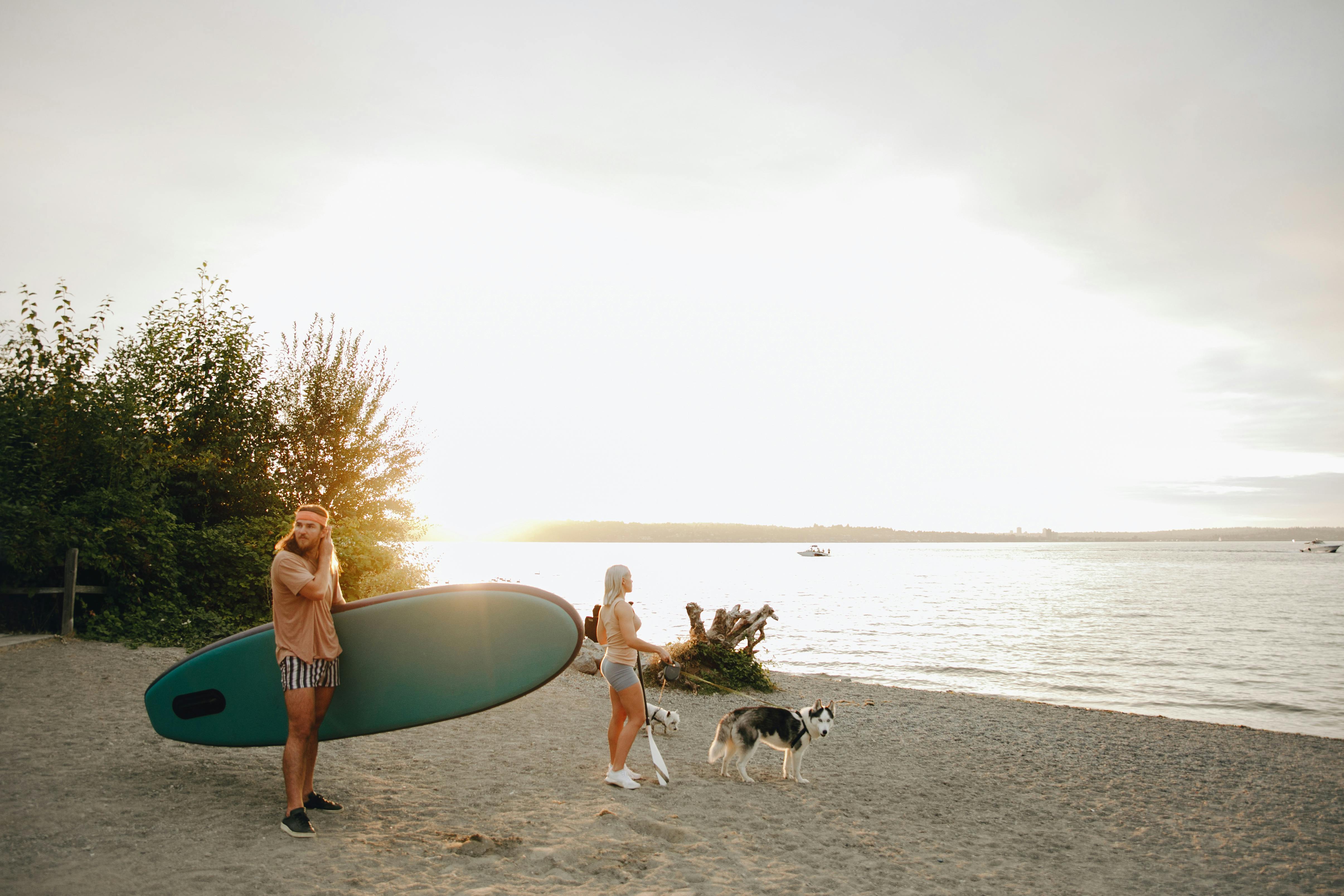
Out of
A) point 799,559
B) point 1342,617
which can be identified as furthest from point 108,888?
point 799,559

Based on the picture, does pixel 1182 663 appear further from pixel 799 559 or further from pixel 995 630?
pixel 799 559

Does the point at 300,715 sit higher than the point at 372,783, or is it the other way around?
the point at 300,715

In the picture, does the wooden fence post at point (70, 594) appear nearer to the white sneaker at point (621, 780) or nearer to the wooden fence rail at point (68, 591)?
the wooden fence rail at point (68, 591)

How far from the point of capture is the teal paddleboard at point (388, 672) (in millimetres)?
5184

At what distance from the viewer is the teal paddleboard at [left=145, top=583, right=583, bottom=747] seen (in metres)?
5.18

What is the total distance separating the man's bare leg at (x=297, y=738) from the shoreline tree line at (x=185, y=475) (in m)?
7.76

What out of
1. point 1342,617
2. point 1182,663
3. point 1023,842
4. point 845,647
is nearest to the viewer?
point 1023,842

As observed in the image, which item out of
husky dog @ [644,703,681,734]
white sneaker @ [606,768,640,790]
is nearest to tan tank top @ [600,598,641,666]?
white sneaker @ [606,768,640,790]

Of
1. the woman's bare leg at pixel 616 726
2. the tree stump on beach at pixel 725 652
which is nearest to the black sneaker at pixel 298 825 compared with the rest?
the woman's bare leg at pixel 616 726

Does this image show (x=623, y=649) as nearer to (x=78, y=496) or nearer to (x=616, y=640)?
(x=616, y=640)

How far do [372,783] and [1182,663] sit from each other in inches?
765

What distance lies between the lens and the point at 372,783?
542cm

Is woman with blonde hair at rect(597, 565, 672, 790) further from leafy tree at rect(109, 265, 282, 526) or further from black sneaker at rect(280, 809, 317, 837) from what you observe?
leafy tree at rect(109, 265, 282, 526)

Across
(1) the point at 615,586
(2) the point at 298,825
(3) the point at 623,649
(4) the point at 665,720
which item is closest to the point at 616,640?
(3) the point at 623,649
